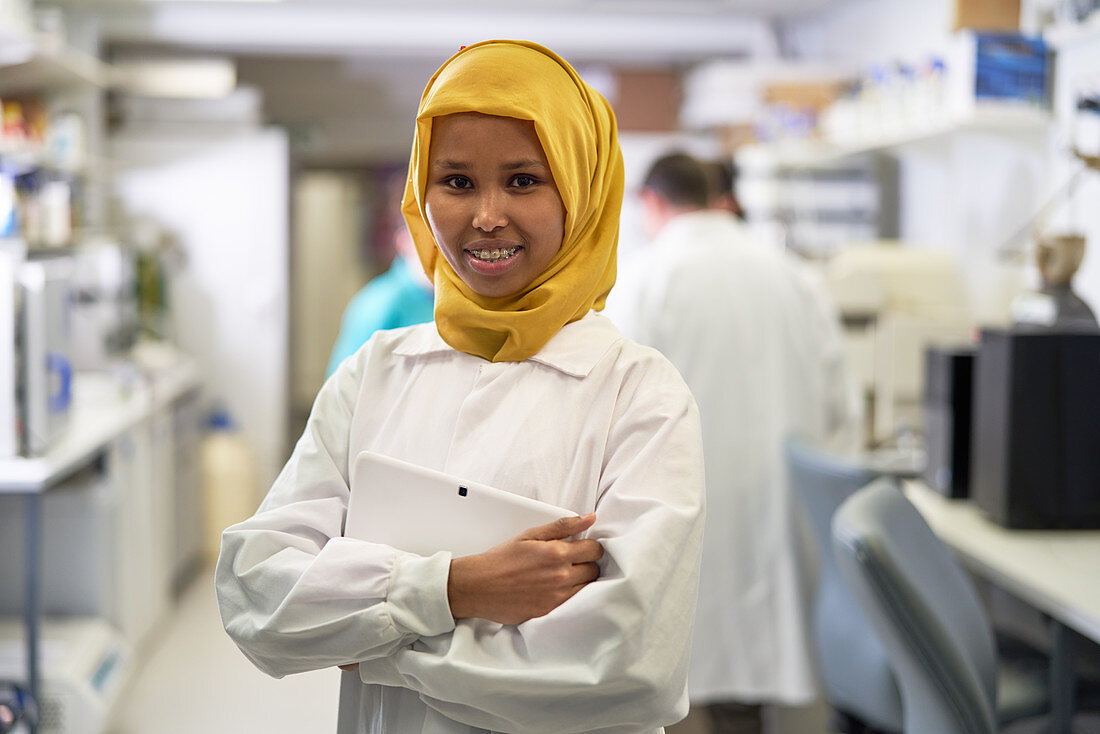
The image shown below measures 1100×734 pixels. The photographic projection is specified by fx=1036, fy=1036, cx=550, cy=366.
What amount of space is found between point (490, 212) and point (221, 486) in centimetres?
378

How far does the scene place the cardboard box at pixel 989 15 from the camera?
263cm

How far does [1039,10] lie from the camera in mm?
2699

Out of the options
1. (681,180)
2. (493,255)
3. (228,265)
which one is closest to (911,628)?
(493,255)

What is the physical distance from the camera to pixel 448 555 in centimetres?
90

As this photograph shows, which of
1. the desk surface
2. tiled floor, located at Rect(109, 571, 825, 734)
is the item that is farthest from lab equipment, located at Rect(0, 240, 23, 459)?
the desk surface

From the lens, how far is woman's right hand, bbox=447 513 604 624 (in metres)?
0.88

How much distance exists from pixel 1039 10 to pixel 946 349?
111cm

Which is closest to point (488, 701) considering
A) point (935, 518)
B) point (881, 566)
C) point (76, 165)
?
point (881, 566)

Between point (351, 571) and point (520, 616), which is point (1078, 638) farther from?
point (351, 571)

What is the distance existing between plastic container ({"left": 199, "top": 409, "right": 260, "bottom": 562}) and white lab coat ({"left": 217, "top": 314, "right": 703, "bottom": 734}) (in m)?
3.55

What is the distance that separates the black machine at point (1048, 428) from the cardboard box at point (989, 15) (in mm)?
1076

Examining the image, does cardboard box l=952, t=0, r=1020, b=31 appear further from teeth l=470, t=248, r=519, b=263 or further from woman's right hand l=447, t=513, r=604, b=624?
woman's right hand l=447, t=513, r=604, b=624

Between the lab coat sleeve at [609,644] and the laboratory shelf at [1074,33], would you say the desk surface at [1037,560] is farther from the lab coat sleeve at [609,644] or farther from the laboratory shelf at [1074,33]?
the laboratory shelf at [1074,33]

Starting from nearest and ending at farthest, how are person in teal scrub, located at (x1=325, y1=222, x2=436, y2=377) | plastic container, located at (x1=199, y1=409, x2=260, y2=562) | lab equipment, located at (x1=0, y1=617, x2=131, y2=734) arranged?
lab equipment, located at (x1=0, y1=617, x2=131, y2=734) → person in teal scrub, located at (x1=325, y1=222, x2=436, y2=377) → plastic container, located at (x1=199, y1=409, x2=260, y2=562)
